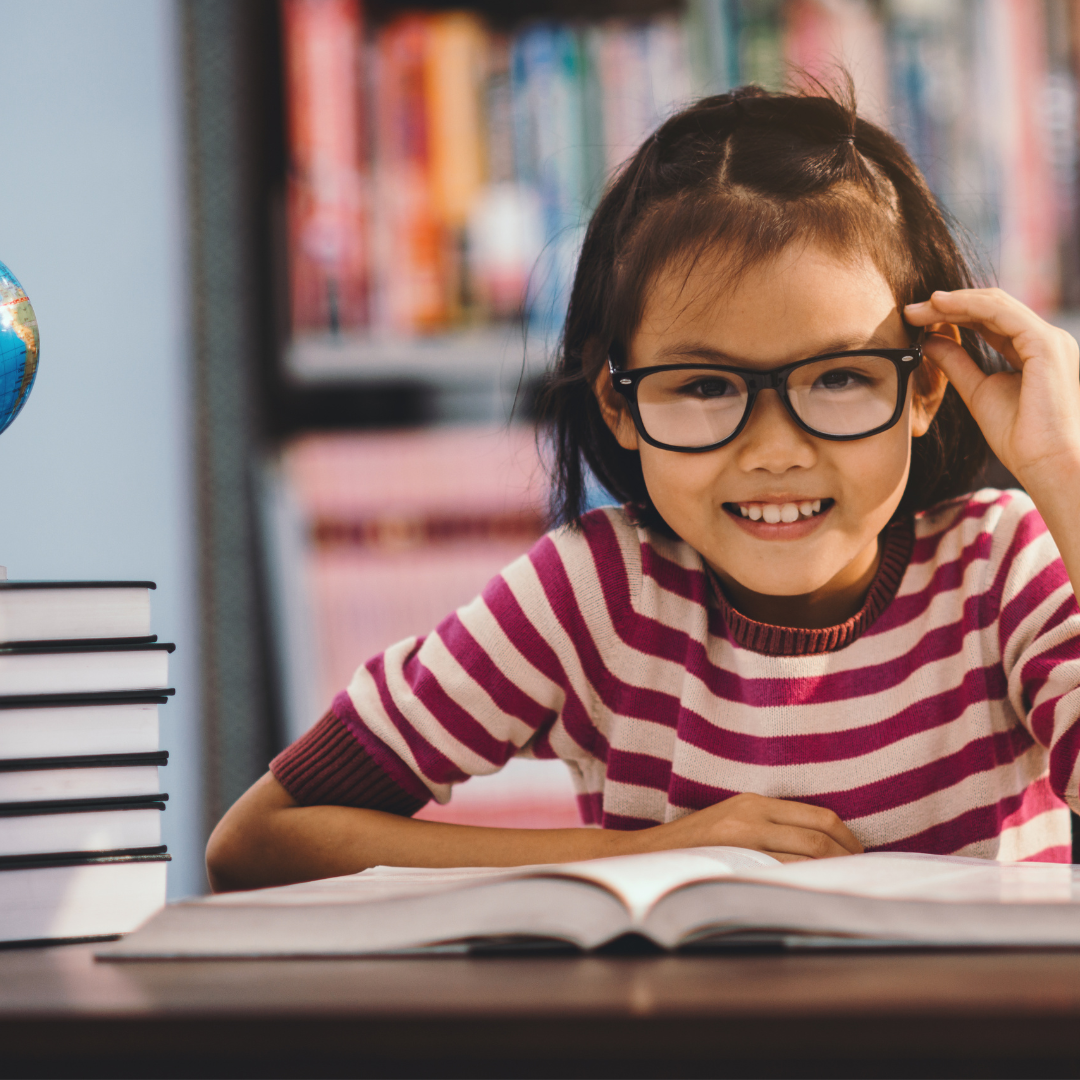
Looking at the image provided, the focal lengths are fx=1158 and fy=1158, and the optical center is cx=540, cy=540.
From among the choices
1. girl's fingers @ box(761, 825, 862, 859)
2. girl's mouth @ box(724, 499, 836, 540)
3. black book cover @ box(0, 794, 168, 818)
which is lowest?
girl's fingers @ box(761, 825, 862, 859)

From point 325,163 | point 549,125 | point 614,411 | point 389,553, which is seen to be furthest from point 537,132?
point 614,411

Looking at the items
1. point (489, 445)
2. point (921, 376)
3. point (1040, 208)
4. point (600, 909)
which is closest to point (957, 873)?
point (600, 909)

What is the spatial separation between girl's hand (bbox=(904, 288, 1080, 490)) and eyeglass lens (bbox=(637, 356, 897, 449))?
0.19 feet

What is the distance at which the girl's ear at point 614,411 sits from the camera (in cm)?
87

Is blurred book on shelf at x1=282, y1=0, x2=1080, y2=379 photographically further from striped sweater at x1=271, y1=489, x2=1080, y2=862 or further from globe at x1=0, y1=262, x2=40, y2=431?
globe at x1=0, y1=262, x2=40, y2=431

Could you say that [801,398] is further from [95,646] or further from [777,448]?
[95,646]

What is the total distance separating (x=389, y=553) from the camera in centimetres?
163

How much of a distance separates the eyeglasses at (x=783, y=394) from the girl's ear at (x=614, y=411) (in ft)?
0.31

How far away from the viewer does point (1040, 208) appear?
1.56 meters

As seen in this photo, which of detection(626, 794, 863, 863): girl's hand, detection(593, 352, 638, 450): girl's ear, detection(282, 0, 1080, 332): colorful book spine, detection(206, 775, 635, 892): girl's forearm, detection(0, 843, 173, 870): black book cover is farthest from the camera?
detection(282, 0, 1080, 332): colorful book spine

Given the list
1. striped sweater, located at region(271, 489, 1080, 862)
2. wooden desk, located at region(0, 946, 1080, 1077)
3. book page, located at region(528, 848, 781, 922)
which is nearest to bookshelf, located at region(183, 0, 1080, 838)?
striped sweater, located at region(271, 489, 1080, 862)

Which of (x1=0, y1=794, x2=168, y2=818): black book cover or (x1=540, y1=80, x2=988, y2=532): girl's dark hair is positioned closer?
(x1=0, y1=794, x2=168, y2=818): black book cover

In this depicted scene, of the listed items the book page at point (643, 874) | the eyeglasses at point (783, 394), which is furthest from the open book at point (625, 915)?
the eyeglasses at point (783, 394)

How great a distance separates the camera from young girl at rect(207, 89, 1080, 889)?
2.42 feet
